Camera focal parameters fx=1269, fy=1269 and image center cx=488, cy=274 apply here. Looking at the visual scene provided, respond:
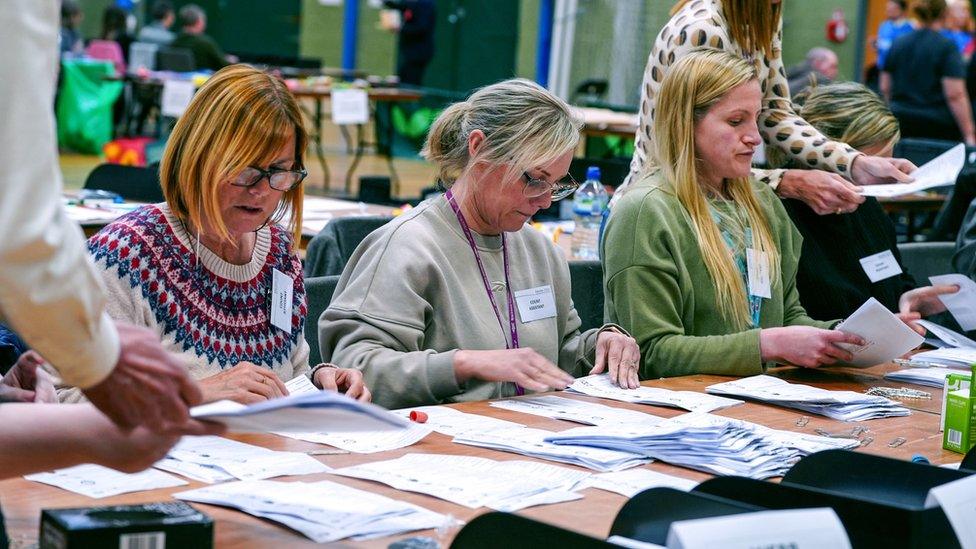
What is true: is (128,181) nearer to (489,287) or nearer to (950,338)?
(489,287)

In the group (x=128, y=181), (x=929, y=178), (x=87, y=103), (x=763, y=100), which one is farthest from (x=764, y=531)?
(x=87, y=103)

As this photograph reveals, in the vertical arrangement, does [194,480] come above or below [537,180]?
below

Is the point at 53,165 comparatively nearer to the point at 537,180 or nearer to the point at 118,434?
the point at 118,434

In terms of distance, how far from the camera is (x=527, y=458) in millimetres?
2121

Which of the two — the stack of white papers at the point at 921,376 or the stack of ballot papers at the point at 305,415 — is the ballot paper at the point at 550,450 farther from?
the stack of white papers at the point at 921,376

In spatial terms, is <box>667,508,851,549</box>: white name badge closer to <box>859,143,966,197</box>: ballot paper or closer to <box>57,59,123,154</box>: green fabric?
<box>859,143,966,197</box>: ballot paper

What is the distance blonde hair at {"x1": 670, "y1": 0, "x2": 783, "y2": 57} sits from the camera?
3611 millimetres

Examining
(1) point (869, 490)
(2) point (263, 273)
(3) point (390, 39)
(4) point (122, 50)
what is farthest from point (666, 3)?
(1) point (869, 490)

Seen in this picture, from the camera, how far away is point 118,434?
1.47m

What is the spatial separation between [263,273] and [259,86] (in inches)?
15.7

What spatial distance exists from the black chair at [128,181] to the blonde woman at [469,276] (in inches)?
101

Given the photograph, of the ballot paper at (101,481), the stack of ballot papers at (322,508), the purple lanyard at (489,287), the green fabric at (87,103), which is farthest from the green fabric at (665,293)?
the green fabric at (87,103)

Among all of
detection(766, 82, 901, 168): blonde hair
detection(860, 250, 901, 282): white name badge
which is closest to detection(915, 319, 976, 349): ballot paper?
detection(860, 250, 901, 282): white name badge

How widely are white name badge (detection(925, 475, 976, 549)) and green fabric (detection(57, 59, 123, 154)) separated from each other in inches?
470
